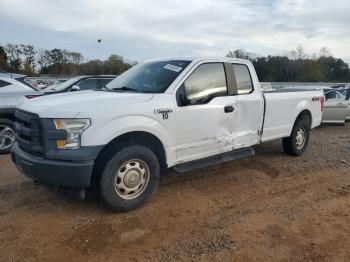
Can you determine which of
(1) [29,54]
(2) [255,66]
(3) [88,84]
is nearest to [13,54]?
(1) [29,54]

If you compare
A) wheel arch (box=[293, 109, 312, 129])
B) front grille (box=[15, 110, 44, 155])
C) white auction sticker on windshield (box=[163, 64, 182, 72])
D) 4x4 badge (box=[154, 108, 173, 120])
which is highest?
white auction sticker on windshield (box=[163, 64, 182, 72])

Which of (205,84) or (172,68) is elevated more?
(172,68)

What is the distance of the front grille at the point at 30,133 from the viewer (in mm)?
4254

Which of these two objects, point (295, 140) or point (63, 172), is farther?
point (295, 140)

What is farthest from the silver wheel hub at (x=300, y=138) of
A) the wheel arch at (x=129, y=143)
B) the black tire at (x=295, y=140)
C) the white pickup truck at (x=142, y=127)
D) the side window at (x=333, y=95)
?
the side window at (x=333, y=95)

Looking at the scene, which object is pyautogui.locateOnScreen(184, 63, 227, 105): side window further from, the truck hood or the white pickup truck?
the truck hood

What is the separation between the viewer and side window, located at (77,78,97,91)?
11.7 metres

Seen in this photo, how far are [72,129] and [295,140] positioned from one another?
5056 millimetres

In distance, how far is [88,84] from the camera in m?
11.8

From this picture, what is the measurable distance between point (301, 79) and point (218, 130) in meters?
55.6

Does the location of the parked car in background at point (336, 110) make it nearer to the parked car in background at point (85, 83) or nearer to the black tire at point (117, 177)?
the parked car in background at point (85, 83)

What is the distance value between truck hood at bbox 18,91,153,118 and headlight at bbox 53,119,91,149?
7 cm

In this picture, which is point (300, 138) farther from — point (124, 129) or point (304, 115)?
point (124, 129)

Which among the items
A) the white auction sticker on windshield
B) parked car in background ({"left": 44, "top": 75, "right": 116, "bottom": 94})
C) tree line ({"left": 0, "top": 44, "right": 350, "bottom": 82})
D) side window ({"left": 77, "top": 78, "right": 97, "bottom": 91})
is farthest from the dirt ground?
tree line ({"left": 0, "top": 44, "right": 350, "bottom": 82})
